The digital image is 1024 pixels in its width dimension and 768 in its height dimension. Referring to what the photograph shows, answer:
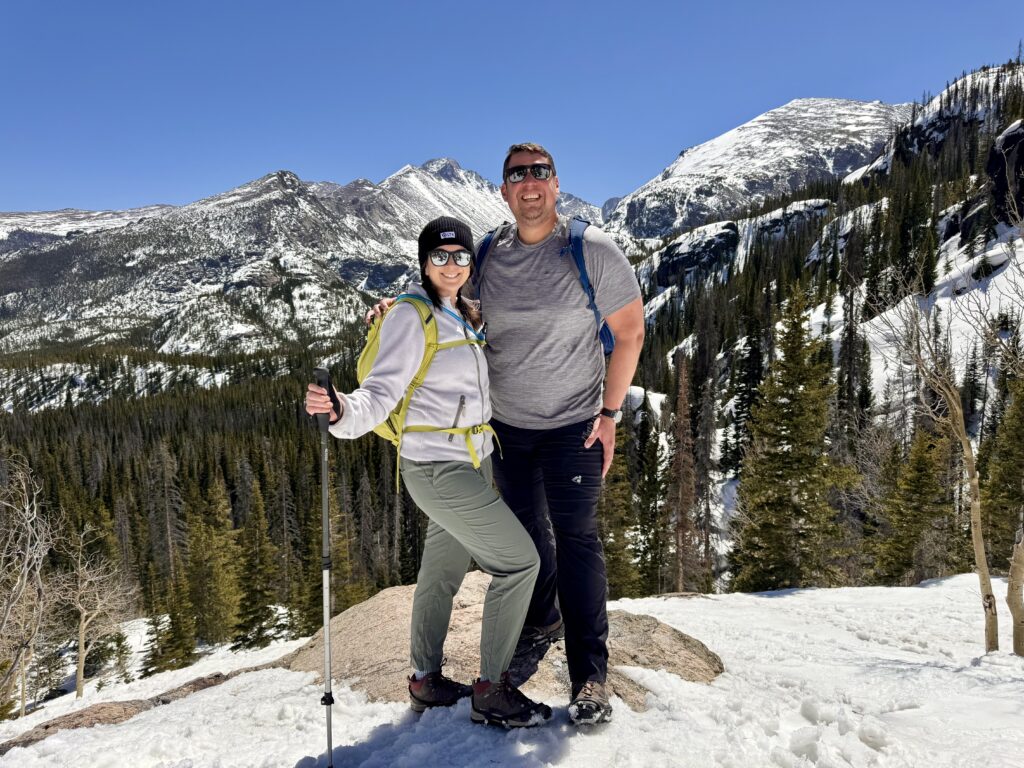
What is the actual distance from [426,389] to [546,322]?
2.75 feet

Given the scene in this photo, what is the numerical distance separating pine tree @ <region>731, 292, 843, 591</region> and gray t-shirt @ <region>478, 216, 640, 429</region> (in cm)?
1836

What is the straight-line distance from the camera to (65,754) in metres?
3.14

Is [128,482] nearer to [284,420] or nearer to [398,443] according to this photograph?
[284,420]

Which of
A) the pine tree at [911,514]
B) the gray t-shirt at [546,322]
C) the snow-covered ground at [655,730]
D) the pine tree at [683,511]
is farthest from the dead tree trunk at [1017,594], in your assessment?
the pine tree at [683,511]

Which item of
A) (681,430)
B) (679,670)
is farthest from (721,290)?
(679,670)

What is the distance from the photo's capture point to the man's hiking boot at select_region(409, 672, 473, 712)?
3354 mm

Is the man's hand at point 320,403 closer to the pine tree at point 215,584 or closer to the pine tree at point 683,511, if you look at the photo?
the pine tree at point 683,511

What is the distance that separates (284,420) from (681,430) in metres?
87.8

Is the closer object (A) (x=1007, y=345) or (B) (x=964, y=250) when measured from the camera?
(A) (x=1007, y=345)

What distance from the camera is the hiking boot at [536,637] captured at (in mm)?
4141

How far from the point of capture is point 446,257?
3035 mm

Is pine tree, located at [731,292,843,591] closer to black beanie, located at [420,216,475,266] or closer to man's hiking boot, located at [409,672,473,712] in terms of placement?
man's hiking boot, located at [409,672,473,712]

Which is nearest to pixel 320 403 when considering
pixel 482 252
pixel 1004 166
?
pixel 482 252

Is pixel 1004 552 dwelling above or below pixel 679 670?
below
